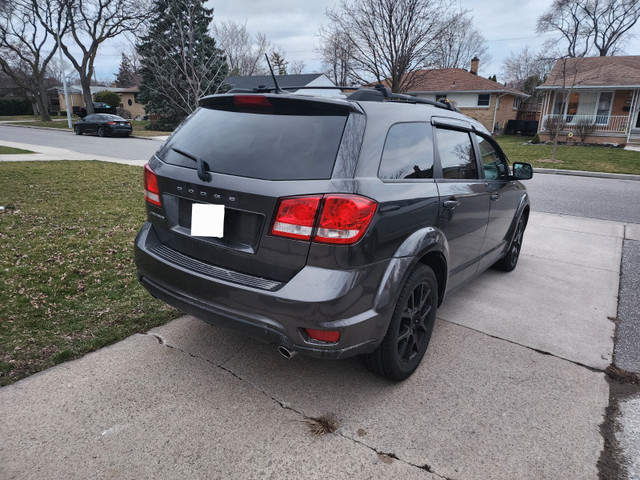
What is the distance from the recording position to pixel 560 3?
128 feet

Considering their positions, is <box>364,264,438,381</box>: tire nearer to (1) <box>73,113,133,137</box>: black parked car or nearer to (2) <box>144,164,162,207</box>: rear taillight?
(2) <box>144,164,162,207</box>: rear taillight

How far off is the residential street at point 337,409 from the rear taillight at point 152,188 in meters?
1.05

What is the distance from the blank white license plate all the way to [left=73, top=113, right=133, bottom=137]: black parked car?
2586 centimetres

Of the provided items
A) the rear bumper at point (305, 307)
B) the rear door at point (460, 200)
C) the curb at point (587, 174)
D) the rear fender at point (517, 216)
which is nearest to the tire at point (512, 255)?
the rear fender at point (517, 216)

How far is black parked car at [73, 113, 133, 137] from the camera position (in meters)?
25.1

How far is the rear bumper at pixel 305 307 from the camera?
2.15 m

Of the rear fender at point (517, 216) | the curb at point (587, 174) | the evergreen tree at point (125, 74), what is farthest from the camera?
the evergreen tree at point (125, 74)

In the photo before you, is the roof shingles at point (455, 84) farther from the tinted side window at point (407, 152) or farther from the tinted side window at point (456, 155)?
the tinted side window at point (407, 152)

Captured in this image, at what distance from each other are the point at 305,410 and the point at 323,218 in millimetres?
1133

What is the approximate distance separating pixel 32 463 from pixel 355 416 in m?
1.60

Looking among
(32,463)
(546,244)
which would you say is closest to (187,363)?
(32,463)

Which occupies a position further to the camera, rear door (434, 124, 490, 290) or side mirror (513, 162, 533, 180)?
side mirror (513, 162, 533, 180)

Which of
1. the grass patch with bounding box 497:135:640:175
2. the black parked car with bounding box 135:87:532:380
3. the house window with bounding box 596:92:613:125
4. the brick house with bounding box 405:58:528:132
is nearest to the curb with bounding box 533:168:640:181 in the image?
the grass patch with bounding box 497:135:640:175

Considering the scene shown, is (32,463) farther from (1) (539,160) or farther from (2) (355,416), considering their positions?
(1) (539,160)
